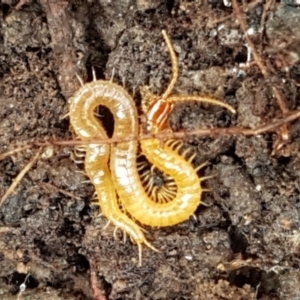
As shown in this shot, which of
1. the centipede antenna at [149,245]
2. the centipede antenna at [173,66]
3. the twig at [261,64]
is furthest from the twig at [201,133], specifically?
the centipede antenna at [149,245]

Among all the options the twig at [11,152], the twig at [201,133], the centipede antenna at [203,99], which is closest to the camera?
the twig at [201,133]

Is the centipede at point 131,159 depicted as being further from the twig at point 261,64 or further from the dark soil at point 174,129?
the twig at point 261,64

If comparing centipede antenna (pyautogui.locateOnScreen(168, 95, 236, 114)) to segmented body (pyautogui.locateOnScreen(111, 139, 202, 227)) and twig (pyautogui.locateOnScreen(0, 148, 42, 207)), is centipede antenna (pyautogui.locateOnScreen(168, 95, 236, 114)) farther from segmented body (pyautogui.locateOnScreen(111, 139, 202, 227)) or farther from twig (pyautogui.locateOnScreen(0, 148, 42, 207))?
twig (pyautogui.locateOnScreen(0, 148, 42, 207))

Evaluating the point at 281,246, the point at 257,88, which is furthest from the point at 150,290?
the point at 257,88

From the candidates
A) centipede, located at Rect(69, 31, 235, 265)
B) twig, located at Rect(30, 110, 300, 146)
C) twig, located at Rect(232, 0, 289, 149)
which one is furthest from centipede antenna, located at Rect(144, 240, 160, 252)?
twig, located at Rect(232, 0, 289, 149)

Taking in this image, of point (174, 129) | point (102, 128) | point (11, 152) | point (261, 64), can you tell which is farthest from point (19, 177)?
point (261, 64)

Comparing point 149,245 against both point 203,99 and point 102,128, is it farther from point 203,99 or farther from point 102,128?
point 203,99
